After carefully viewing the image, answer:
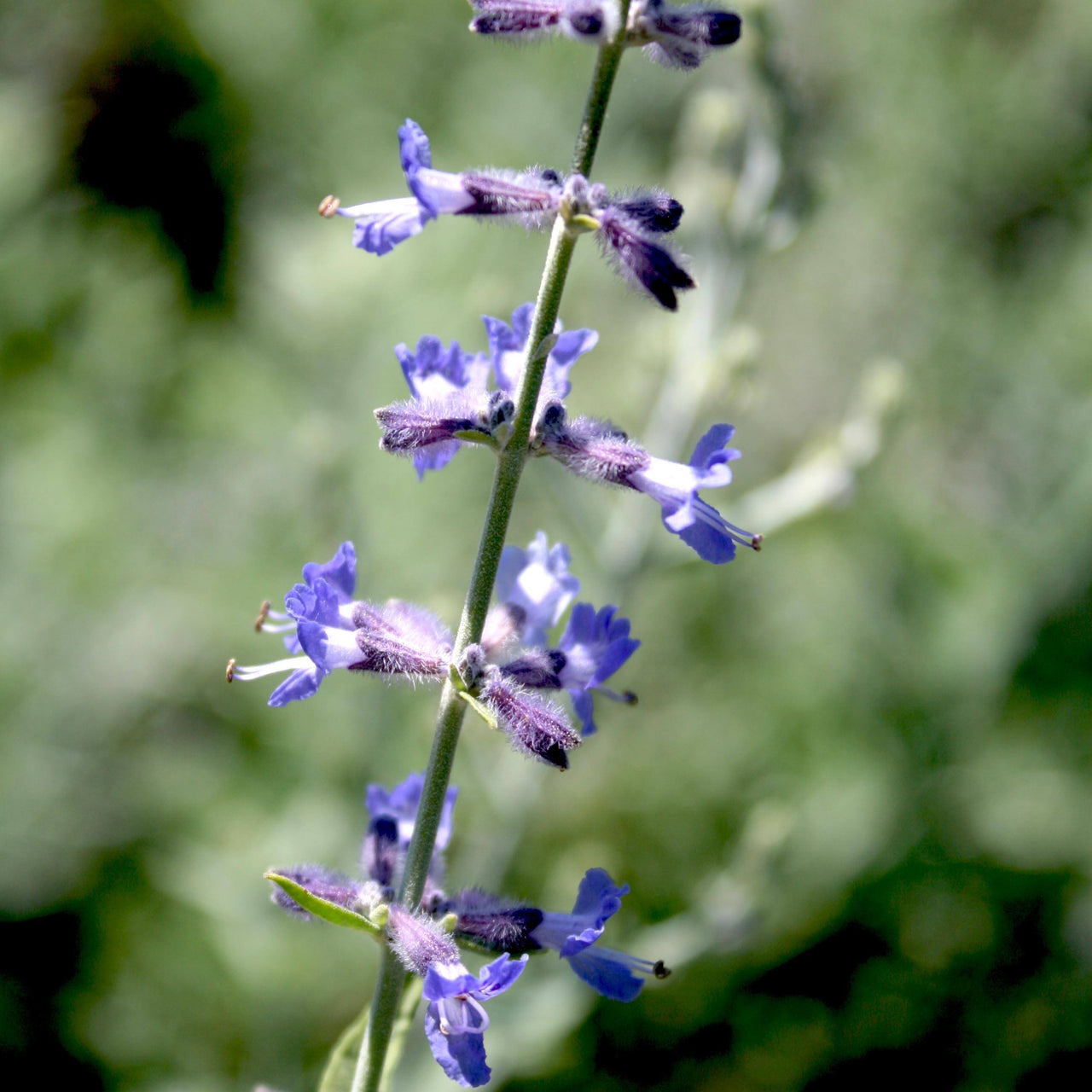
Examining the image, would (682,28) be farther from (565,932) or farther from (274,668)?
(565,932)

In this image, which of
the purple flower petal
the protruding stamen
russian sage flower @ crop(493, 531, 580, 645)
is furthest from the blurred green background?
the purple flower petal

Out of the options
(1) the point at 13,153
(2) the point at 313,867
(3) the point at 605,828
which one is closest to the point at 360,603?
(2) the point at 313,867

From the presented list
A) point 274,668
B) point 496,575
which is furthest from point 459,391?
point 274,668

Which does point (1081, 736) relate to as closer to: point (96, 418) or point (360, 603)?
point (360, 603)

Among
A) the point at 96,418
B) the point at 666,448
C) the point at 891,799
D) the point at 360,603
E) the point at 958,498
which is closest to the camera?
the point at 360,603

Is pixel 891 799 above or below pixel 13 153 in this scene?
below

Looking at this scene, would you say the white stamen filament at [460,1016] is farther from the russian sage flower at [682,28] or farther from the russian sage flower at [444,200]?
the russian sage flower at [682,28]

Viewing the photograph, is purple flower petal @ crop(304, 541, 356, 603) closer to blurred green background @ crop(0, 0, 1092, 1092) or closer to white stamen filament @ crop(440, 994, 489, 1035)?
white stamen filament @ crop(440, 994, 489, 1035)
